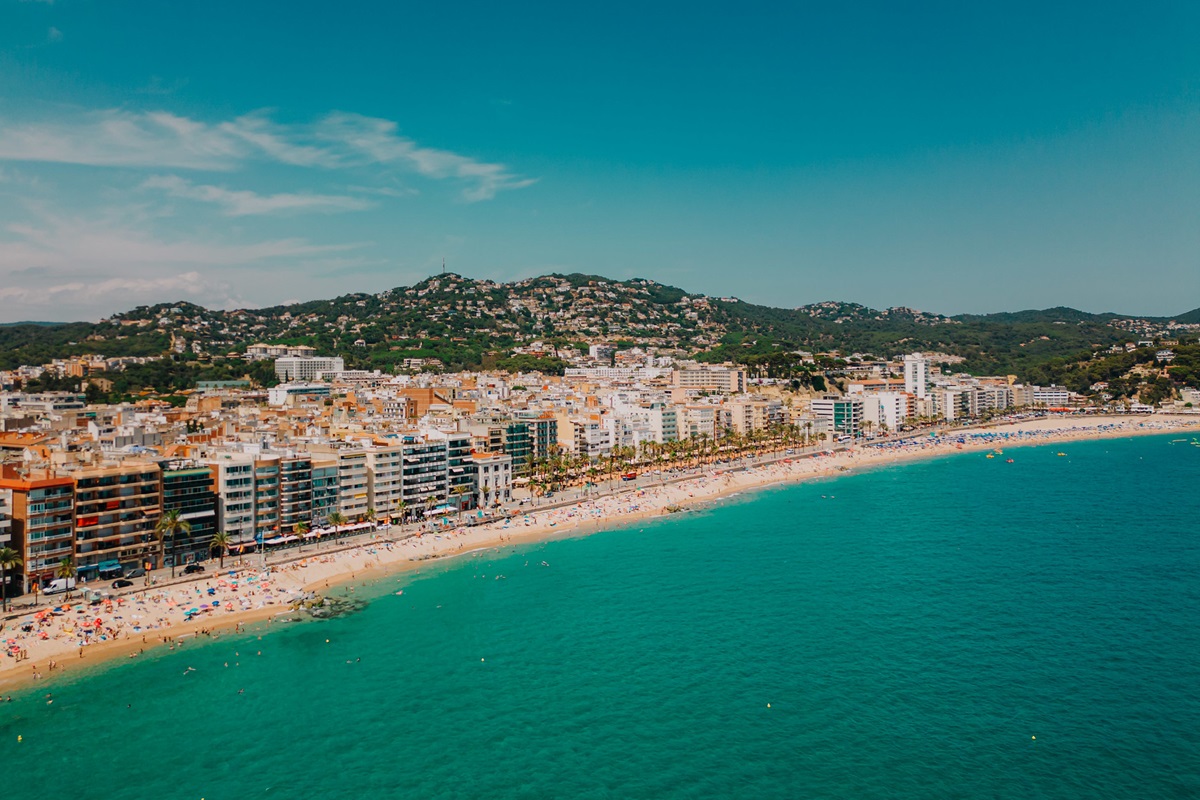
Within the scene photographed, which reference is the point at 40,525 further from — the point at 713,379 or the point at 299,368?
the point at 713,379

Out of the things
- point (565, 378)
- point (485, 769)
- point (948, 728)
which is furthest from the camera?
point (565, 378)

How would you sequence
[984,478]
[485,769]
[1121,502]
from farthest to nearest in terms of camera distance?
[984,478] < [1121,502] < [485,769]

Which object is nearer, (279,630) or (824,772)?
(824,772)

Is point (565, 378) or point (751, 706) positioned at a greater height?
point (565, 378)

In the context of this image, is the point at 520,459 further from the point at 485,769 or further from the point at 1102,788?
the point at 1102,788

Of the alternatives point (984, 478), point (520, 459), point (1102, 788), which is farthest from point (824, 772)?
point (984, 478)

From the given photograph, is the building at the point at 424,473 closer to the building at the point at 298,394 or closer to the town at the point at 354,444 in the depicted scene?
the town at the point at 354,444
